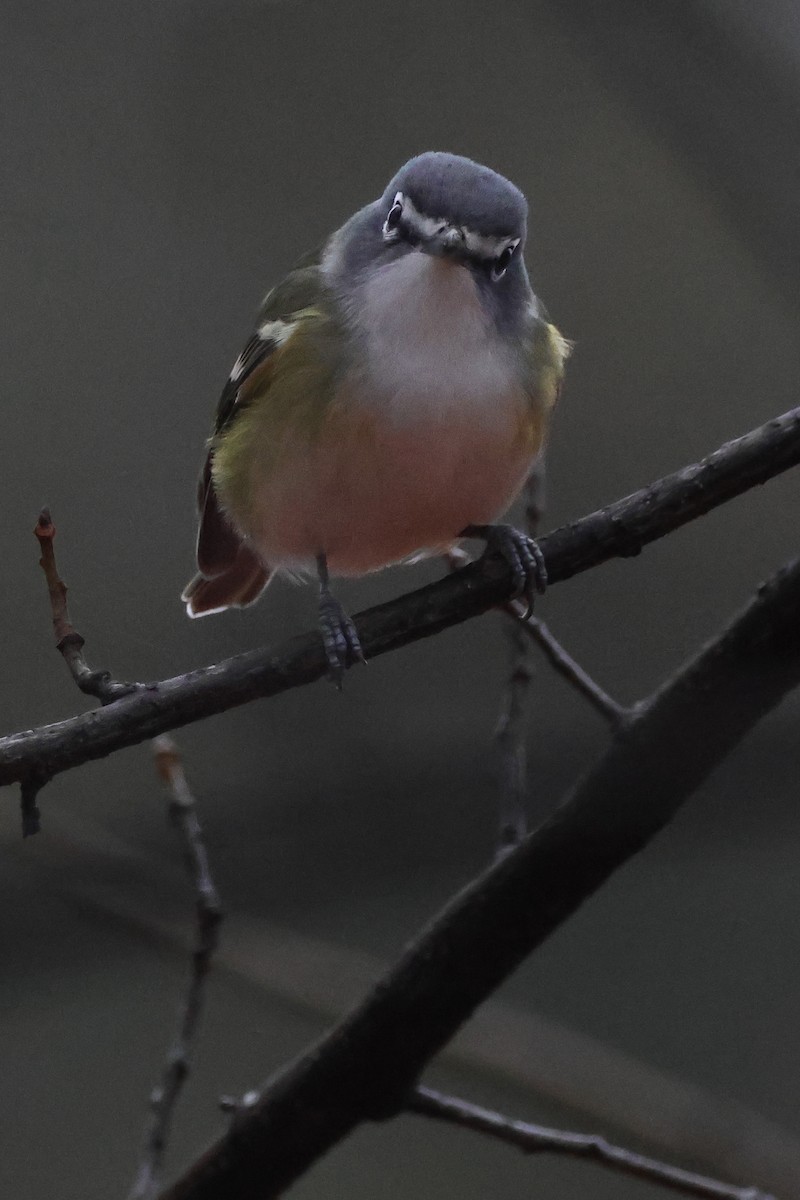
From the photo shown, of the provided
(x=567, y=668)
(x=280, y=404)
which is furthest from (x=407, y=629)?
(x=280, y=404)

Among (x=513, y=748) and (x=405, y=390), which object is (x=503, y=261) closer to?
(x=405, y=390)

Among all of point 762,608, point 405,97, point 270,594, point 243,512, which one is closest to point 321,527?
point 243,512

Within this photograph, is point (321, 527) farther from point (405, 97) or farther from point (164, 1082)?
point (405, 97)

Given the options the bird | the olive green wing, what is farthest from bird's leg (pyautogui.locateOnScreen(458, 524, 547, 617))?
the olive green wing

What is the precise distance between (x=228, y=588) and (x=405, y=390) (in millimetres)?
663

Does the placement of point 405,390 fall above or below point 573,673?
above

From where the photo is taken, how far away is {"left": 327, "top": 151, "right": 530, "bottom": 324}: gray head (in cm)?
164

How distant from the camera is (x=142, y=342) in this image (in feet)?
9.54

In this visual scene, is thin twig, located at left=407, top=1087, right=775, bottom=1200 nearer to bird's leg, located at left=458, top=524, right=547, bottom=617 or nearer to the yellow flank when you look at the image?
bird's leg, located at left=458, top=524, right=547, bottom=617

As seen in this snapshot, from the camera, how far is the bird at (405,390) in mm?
1659

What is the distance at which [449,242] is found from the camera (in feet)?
5.36

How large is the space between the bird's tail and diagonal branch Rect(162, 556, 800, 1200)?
865mm

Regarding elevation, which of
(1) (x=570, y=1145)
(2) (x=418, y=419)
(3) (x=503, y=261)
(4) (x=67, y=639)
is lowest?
(1) (x=570, y=1145)

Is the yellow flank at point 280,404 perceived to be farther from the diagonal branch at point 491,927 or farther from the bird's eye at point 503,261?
the diagonal branch at point 491,927
